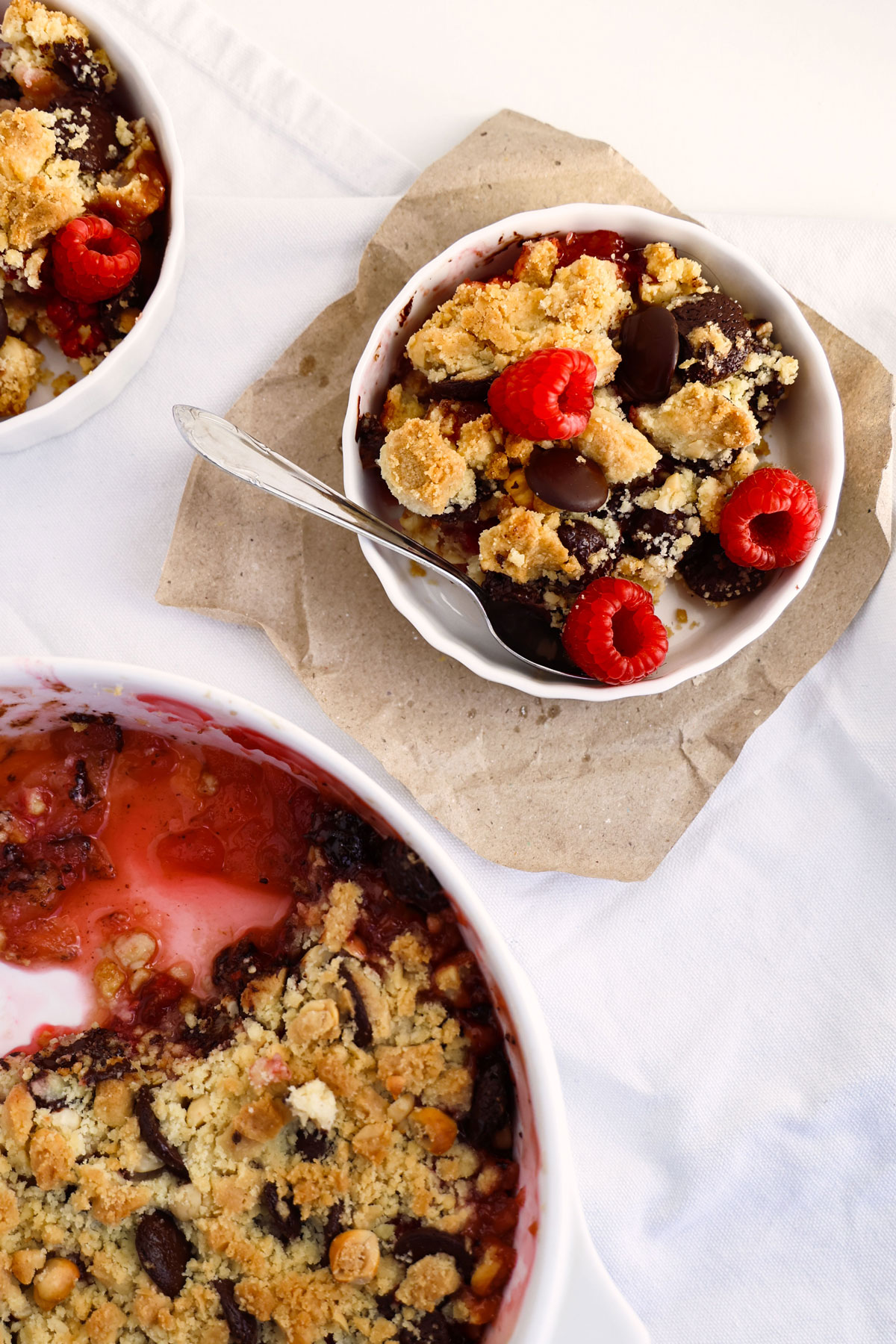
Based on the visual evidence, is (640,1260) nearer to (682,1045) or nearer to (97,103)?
(682,1045)

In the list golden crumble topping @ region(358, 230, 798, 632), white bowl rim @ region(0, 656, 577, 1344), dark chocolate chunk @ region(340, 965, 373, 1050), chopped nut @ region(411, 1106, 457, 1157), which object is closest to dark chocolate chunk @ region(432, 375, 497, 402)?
golden crumble topping @ region(358, 230, 798, 632)

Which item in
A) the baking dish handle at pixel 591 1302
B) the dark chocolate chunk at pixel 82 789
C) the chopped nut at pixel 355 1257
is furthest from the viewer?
the dark chocolate chunk at pixel 82 789

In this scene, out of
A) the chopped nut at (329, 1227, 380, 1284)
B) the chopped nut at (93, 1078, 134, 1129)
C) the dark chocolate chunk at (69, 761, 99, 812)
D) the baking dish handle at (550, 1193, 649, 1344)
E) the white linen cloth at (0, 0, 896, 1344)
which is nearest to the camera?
the baking dish handle at (550, 1193, 649, 1344)

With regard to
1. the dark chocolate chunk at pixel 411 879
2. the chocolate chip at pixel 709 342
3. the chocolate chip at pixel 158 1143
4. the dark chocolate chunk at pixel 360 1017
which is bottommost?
the chocolate chip at pixel 158 1143

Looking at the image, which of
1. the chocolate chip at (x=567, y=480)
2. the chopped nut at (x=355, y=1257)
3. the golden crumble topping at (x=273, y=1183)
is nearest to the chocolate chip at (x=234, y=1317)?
the golden crumble topping at (x=273, y=1183)

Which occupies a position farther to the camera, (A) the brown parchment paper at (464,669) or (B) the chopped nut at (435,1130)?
(A) the brown parchment paper at (464,669)

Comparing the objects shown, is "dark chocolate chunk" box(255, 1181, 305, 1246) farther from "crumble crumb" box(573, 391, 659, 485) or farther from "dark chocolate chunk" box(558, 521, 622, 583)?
"crumble crumb" box(573, 391, 659, 485)

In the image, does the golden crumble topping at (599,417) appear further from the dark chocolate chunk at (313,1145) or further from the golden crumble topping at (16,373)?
the dark chocolate chunk at (313,1145)
